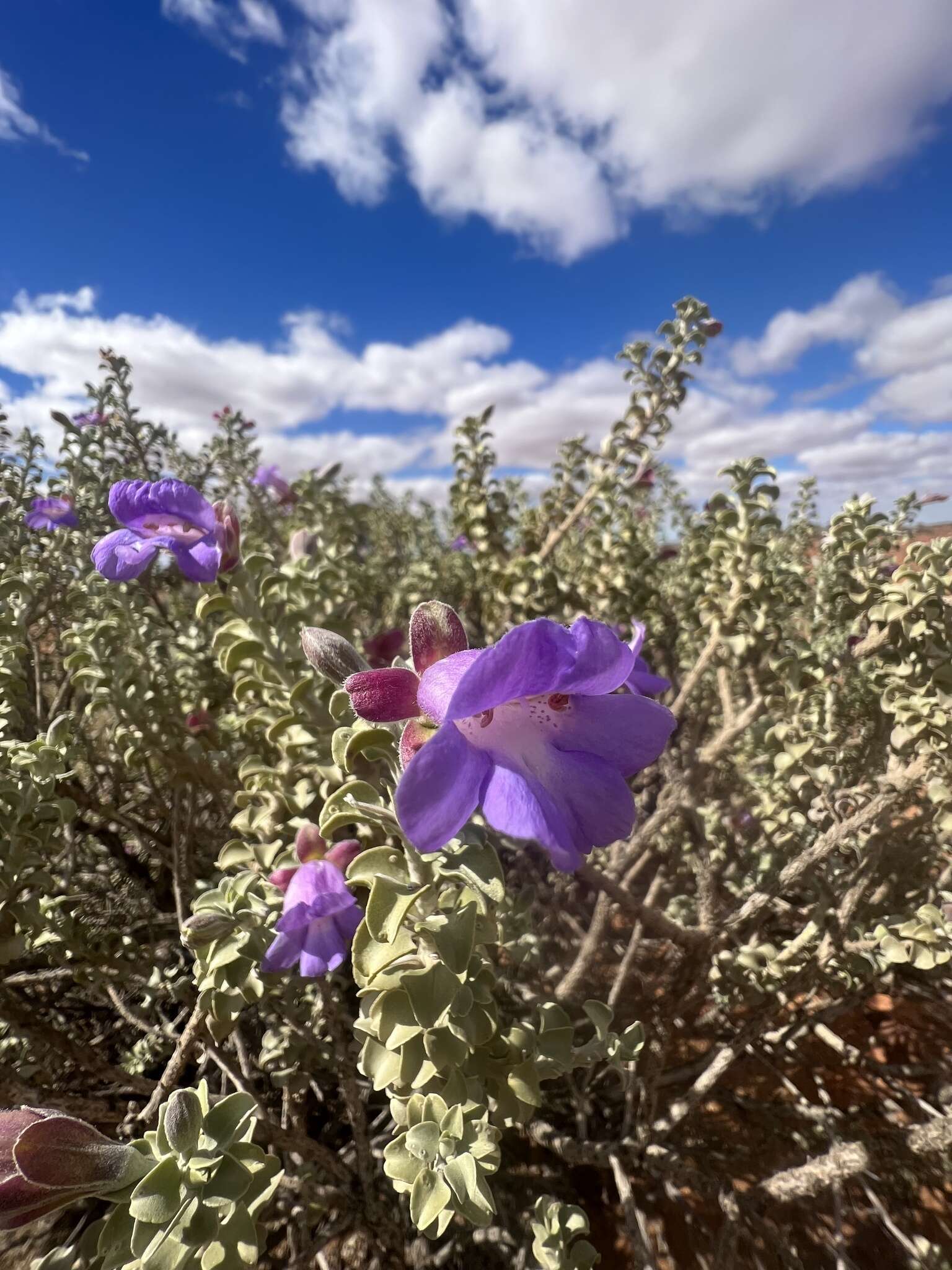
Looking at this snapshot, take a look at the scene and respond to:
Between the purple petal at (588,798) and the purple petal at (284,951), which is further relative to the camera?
the purple petal at (284,951)

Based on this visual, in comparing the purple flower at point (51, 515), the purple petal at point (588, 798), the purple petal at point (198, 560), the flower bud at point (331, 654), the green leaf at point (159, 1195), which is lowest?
the green leaf at point (159, 1195)

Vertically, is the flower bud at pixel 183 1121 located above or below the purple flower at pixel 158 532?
below

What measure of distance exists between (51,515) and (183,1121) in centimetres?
232

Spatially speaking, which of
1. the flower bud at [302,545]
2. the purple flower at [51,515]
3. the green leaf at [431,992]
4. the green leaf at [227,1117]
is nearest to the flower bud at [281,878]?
the green leaf at [227,1117]

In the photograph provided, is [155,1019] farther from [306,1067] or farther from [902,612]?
[902,612]

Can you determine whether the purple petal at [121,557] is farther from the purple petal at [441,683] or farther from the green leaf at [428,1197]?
the green leaf at [428,1197]

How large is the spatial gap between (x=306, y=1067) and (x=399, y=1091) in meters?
1.03

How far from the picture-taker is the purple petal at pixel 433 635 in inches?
38.3

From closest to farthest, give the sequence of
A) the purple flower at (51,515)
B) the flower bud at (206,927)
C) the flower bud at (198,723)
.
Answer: the flower bud at (206,927) < the flower bud at (198,723) < the purple flower at (51,515)

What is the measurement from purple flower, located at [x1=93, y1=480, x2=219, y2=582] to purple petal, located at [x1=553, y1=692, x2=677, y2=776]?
1.02m

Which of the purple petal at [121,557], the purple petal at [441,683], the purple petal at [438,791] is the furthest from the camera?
the purple petal at [121,557]

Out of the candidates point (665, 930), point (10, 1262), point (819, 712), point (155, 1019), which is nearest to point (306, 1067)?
point (155, 1019)

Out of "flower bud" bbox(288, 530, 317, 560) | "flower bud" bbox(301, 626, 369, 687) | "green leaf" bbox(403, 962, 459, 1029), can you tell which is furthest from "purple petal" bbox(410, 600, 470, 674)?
"flower bud" bbox(288, 530, 317, 560)

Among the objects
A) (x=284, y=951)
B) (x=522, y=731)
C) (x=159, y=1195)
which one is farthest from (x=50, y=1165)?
(x=522, y=731)
